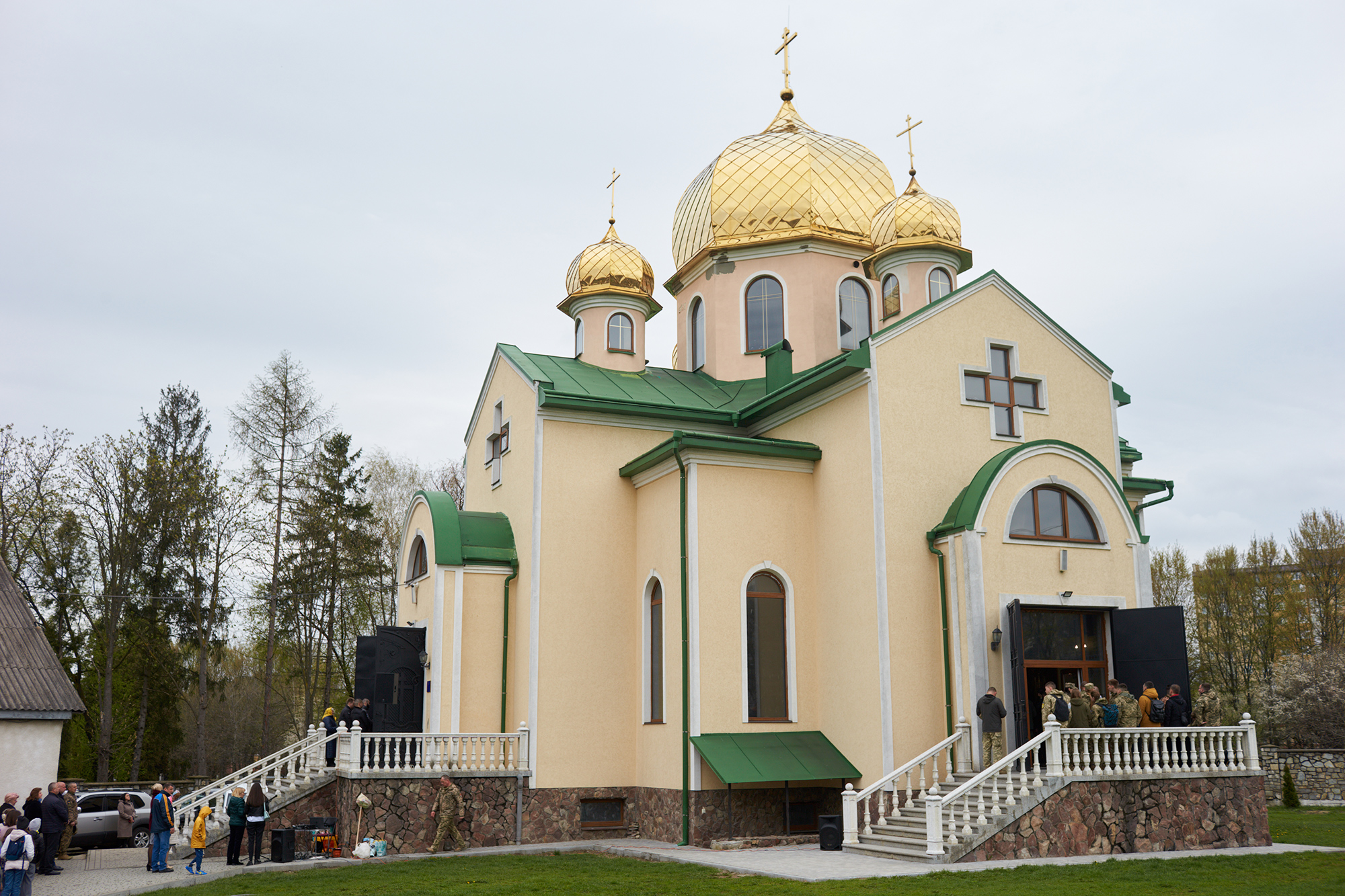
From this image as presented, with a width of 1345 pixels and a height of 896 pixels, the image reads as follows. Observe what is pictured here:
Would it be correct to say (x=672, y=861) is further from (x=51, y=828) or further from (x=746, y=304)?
(x=746, y=304)

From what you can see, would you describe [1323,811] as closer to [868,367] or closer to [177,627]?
[868,367]

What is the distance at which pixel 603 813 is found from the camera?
628 inches

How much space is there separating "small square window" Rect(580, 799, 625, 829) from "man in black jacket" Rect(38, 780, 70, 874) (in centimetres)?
713

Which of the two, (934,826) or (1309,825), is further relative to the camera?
(1309,825)

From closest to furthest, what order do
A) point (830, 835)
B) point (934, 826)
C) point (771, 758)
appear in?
1. point (934, 826)
2. point (830, 835)
3. point (771, 758)

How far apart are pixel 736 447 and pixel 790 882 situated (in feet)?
21.7

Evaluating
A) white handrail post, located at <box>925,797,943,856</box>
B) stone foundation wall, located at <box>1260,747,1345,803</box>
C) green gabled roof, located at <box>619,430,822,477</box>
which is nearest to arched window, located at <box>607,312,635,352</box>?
green gabled roof, located at <box>619,430,822,477</box>

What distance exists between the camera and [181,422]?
3023cm

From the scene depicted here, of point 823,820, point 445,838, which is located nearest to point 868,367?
point 823,820

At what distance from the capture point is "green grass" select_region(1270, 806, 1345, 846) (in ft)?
46.1

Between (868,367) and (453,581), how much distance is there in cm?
725

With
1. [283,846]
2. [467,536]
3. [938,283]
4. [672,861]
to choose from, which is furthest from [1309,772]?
[283,846]

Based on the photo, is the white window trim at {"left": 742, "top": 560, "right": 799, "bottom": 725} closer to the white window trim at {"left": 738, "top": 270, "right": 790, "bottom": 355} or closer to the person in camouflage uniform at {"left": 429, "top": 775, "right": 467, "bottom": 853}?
the person in camouflage uniform at {"left": 429, "top": 775, "right": 467, "bottom": 853}

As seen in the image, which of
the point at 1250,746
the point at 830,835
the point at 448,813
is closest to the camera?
the point at 830,835
